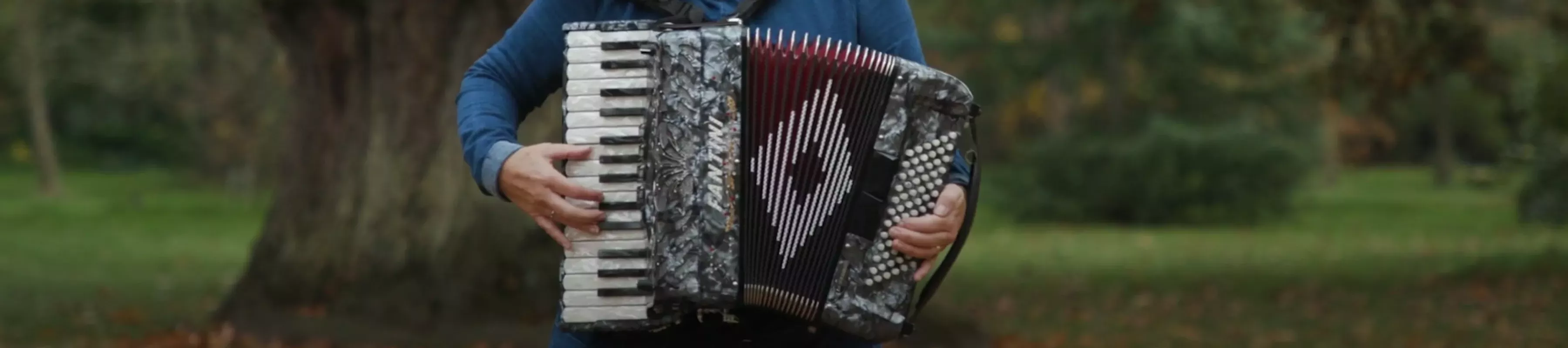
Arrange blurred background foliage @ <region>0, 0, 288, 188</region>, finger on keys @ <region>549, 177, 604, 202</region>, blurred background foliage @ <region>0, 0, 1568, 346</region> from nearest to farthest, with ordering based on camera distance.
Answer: finger on keys @ <region>549, 177, 604, 202</region>
blurred background foliage @ <region>0, 0, 1568, 346</region>
blurred background foliage @ <region>0, 0, 288, 188</region>

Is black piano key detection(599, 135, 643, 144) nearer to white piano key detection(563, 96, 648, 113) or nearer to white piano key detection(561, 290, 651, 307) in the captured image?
white piano key detection(563, 96, 648, 113)

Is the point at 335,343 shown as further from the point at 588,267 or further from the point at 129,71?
the point at 129,71

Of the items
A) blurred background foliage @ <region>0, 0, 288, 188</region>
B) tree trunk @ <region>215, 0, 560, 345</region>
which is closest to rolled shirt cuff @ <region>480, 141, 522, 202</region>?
tree trunk @ <region>215, 0, 560, 345</region>

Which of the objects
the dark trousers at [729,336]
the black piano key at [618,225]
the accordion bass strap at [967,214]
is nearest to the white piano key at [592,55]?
the black piano key at [618,225]

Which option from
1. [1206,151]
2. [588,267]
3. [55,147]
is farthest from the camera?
[55,147]

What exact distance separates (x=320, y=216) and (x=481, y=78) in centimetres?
691

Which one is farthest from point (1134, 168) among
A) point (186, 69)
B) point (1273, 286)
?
point (186, 69)

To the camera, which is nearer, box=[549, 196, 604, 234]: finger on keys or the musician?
box=[549, 196, 604, 234]: finger on keys

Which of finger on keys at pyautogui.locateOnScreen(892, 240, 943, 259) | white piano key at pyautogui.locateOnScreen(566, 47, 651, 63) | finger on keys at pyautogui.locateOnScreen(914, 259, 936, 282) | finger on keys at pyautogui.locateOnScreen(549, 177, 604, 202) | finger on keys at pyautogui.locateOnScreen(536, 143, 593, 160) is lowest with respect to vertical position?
finger on keys at pyautogui.locateOnScreen(914, 259, 936, 282)

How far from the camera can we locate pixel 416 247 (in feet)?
30.5

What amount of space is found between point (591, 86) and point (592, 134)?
70 millimetres

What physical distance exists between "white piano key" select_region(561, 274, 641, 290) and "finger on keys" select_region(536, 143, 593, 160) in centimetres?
18

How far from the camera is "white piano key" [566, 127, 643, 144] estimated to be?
9.48ft

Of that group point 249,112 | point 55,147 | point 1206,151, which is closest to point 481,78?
point 1206,151
